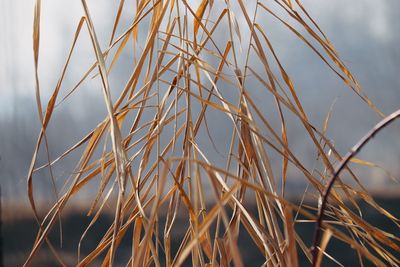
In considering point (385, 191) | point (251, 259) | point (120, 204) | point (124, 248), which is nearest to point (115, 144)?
point (120, 204)

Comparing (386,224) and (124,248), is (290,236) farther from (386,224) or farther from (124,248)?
(124,248)

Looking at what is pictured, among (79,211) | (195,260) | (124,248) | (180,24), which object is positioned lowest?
(124,248)

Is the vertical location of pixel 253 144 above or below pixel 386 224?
above

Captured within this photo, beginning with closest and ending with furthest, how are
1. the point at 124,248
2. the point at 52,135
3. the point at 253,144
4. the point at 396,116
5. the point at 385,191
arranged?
the point at 396,116 < the point at 253,144 < the point at 52,135 < the point at 385,191 < the point at 124,248

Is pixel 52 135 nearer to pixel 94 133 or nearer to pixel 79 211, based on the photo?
pixel 79 211

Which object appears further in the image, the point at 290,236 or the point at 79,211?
the point at 79,211

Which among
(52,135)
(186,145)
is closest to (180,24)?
(186,145)

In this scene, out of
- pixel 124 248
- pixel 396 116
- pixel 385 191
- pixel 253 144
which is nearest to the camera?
pixel 396 116
